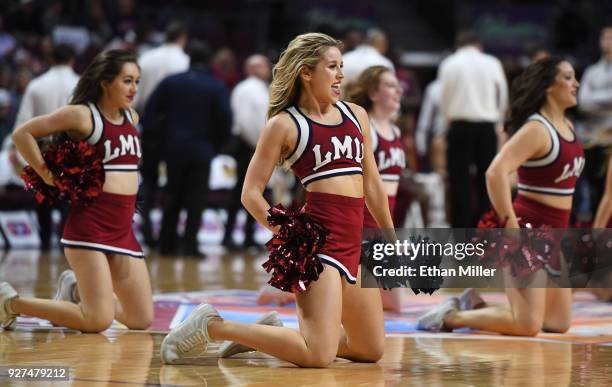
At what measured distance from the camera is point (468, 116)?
399 inches

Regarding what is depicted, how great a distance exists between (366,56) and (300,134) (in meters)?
4.75

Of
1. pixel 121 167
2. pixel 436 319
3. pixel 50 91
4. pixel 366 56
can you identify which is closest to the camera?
pixel 121 167

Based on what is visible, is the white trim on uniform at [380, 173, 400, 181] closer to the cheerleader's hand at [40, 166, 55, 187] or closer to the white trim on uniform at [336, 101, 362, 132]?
the white trim on uniform at [336, 101, 362, 132]

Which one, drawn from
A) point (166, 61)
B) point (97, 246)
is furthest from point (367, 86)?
point (166, 61)

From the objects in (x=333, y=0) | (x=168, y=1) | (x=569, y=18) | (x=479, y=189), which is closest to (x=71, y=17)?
(x=168, y=1)

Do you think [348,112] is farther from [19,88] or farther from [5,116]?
[19,88]

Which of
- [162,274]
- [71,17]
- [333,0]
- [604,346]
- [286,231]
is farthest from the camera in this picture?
[333,0]

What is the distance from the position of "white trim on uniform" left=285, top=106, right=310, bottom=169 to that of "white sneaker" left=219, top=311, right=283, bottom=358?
0.64 meters

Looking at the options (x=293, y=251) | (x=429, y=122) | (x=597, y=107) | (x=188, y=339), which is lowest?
(x=188, y=339)

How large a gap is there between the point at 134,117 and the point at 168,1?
417 inches

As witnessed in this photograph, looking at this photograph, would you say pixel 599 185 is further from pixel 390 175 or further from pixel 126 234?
pixel 126 234

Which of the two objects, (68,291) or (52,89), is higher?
(52,89)

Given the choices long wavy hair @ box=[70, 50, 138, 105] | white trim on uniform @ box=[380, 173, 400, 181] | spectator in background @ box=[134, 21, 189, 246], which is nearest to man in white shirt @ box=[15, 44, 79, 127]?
spectator in background @ box=[134, 21, 189, 246]

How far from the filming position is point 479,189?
10.0m
